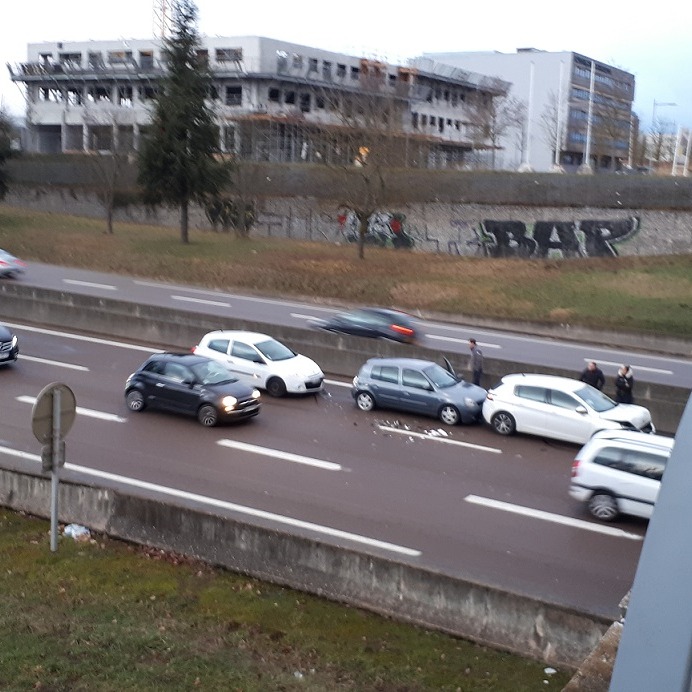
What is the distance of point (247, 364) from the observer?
21.6 m

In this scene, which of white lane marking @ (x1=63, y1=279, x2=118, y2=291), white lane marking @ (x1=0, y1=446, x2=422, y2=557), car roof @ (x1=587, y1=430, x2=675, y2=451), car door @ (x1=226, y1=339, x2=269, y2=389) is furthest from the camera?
white lane marking @ (x1=63, y1=279, x2=118, y2=291)

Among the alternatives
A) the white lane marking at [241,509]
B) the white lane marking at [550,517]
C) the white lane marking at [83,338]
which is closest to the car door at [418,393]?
the white lane marking at [550,517]

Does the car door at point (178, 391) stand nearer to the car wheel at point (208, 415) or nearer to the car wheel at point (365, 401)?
the car wheel at point (208, 415)

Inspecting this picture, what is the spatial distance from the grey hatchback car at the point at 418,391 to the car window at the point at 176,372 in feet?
12.8

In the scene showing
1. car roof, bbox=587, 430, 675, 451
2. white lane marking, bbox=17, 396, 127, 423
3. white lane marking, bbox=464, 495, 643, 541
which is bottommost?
white lane marking, bbox=464, 495, 643, 541

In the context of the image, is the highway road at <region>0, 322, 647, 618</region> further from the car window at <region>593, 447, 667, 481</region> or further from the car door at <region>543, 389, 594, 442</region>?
the car window at <region>593, 447, 667, 481</region>

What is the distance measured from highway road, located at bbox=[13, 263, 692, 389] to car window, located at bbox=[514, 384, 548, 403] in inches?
212

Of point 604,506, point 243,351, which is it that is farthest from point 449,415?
point 604,506

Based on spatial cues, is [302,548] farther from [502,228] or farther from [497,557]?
[502,228]

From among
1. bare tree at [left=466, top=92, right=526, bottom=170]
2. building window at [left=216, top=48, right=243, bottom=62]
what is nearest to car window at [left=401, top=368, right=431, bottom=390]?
building window at [left=216, top=48, right=243, bottom=62]

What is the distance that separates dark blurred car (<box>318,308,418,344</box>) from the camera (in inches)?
1096

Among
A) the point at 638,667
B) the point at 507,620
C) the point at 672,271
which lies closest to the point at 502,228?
the point at 672,271

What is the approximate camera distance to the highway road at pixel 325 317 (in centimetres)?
2838

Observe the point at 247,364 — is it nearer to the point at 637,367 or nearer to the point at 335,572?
the point at 335,572
